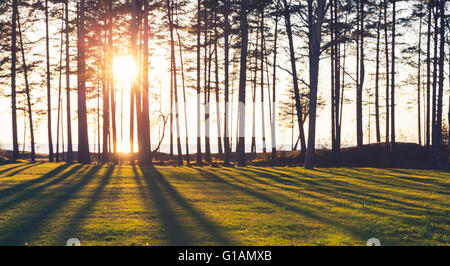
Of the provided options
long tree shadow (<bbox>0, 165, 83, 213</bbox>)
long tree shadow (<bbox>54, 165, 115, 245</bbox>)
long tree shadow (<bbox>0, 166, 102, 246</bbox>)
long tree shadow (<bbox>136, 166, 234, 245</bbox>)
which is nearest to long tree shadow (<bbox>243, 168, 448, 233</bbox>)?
long tree shadow (<bbox>136, 166, 234, 245</bbox>)

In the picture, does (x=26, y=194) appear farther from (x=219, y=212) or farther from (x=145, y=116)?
(x=145, y=116)

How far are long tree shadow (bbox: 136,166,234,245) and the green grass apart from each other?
2cm

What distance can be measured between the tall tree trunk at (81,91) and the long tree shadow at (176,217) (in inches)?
540

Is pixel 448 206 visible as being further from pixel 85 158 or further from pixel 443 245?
pixel 85 158

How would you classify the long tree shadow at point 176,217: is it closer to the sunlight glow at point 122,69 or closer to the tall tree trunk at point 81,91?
the tall tree trunk at point 81,91

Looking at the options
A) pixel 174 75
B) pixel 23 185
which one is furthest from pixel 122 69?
pixel 23 185

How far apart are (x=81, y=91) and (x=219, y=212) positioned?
801 inches

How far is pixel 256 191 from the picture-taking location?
13969mm

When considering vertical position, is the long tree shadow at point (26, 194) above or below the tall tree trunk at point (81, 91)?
below

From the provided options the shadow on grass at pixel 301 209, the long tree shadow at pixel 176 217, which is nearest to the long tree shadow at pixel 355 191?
the shadow on grass at pixel 301 209

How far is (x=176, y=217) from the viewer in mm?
9195

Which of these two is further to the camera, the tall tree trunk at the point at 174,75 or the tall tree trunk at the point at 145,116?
the tall tree trunk at the point at 174,75

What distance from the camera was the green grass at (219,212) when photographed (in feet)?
24.2
